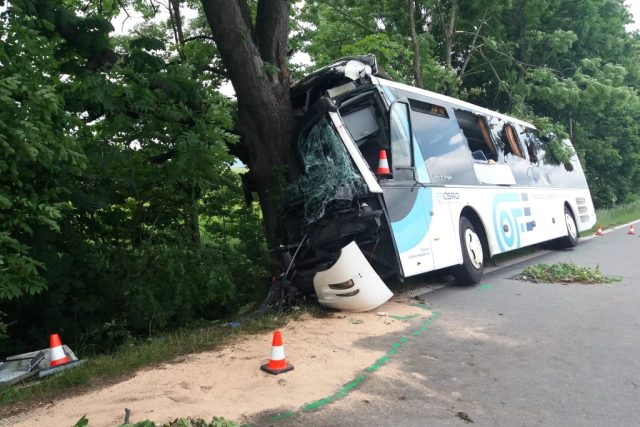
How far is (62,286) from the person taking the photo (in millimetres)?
7297

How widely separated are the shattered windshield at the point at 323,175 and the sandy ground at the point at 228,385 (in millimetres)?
1681

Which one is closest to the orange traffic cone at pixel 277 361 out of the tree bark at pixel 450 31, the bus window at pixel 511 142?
the bus window at pixel 511 142

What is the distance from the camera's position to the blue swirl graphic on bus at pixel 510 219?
9.45 meters

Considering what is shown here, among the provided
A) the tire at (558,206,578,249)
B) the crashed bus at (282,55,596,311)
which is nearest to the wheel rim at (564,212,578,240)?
the tire at (558,206,578,249)

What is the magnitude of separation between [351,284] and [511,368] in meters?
2.15

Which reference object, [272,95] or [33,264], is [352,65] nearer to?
[272,95]

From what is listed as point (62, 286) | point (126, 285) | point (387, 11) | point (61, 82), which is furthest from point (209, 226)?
point (387, 11)

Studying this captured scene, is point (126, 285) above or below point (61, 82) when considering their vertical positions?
below

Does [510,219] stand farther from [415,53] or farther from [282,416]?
[282,416]

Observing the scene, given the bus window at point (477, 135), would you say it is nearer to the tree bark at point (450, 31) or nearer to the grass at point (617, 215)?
the tree bark at point (450, 31)

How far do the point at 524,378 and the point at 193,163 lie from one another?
4.58 m

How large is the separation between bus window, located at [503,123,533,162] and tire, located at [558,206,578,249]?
107 inches

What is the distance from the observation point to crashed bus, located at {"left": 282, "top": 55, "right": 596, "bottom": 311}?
635 cm

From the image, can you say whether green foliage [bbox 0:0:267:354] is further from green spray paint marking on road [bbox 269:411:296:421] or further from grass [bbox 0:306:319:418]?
green spray paint marking on road [bbox 269:411:296:421]
